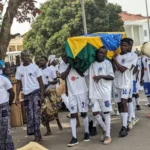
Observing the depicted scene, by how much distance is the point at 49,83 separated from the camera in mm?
8492

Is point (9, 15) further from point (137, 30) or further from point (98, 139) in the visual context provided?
point (137, 30)

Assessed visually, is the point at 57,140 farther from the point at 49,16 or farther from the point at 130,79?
the point at 49,16

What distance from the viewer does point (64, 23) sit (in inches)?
Result: 1261

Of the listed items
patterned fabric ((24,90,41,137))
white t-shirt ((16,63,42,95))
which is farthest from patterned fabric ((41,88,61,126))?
white t-shirt ((16,63,42,95))

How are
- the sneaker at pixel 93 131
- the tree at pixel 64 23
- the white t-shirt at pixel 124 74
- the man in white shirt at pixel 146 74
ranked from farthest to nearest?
the tree at pixel 64 23, the man in white shirt at pixel 146 74, the sneaker at pixel 93 131, the white t-shirt at pixel 124 74

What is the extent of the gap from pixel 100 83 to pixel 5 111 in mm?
1812

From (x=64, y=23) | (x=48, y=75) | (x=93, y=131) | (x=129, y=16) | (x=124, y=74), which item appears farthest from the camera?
(x=129, y=16)

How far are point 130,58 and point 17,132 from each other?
3299 millimetres

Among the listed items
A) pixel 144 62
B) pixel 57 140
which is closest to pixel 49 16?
pixel 144 62

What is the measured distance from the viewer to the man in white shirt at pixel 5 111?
5671 mm

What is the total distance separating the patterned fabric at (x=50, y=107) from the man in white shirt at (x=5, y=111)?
2021 mm

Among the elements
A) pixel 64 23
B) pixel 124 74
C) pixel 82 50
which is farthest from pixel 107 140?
pixel 64 23

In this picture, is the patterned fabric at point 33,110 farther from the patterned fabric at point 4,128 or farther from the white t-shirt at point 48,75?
the white t-shirt at point 48,75

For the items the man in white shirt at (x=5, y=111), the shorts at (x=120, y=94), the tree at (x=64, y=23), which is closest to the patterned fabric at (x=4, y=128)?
the man in white shirt at (x=5, y=111)
